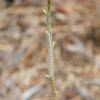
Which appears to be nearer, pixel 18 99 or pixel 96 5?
pixel 18 99

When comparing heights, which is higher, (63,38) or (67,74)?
(63,38)

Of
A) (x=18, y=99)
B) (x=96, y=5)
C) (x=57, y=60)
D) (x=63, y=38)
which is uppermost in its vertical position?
(x=96, y=5)

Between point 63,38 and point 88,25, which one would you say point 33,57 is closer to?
point 63,38

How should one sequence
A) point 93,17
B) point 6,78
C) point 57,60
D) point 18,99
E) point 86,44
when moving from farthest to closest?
point 93,17, point 86,44, point 57,60, point 6,78, point 18,99

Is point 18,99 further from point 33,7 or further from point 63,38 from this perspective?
point 33,7

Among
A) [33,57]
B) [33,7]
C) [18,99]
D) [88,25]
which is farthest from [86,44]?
[18,99]

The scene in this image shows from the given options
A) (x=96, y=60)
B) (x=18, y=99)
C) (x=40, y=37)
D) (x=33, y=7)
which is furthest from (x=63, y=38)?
(x=18, y=99)

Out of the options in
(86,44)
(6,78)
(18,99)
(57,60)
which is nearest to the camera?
(18,99)
